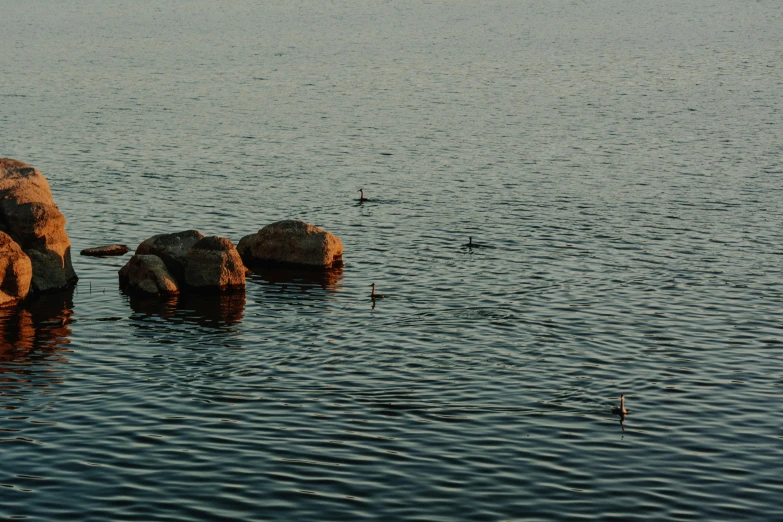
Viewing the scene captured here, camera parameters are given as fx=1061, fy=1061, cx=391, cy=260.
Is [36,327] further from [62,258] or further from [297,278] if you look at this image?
[297,278]

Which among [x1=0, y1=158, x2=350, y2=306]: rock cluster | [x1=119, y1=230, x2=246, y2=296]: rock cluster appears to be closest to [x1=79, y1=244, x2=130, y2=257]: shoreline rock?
[x1=0, y1=158, x2=350, y2=306]: rock cluster

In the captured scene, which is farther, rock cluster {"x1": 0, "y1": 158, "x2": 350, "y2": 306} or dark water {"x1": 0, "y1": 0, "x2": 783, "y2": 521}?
rock cluster {"x1": 0, "y1": 158, "x2": 350, "y2": 306}

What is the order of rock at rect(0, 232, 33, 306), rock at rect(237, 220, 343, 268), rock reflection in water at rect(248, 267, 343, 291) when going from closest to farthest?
1. rock at rect(0, 232, 33, 306)
2. rock reflection in water at rect(248, 267, 343, 291)
3. rock at rect(237, 220, 343, 268)

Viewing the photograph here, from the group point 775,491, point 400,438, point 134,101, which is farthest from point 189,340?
point 134,101

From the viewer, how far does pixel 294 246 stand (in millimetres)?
47406

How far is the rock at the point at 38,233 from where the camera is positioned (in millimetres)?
43656

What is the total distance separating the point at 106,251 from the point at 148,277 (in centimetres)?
706

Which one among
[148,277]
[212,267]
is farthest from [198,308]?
[148,277]

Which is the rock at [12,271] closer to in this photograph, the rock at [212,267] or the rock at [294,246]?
the rock at [212,267]

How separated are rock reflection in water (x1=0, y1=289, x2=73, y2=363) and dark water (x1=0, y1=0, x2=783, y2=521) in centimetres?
16

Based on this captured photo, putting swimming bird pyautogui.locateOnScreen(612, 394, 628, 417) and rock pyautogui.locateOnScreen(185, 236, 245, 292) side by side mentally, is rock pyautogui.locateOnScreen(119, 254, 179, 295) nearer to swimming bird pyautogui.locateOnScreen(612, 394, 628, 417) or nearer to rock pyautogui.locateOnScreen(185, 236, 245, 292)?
rock pyautogui.locateOnScreen(185, 236, 245, 292)

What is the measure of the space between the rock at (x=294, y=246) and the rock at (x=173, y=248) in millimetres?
3765

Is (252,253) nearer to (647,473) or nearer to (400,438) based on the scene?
(400,438)

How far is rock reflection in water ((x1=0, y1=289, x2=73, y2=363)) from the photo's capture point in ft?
118
